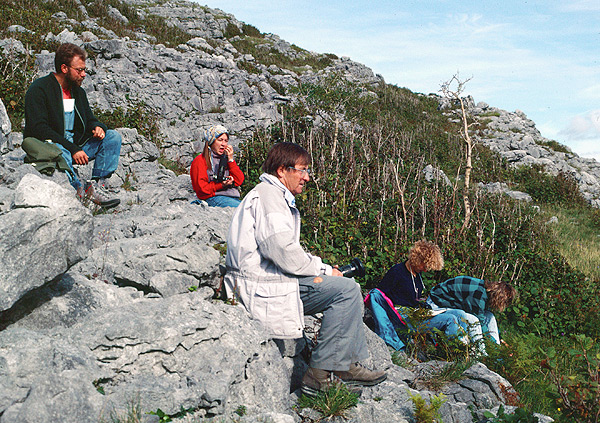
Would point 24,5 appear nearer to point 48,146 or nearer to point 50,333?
point 48,146

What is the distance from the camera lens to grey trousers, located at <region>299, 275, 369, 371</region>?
125 inches

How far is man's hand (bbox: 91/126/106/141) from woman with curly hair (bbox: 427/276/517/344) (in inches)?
189

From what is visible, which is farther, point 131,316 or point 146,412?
point 131,316

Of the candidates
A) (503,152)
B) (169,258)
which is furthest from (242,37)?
(169,258)

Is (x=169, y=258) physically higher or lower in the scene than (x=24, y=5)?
lower

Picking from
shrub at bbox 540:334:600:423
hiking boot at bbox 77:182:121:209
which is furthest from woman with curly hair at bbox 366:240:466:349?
hiking boot at bbox 77:182:121:209

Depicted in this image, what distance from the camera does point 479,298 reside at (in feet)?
18.0

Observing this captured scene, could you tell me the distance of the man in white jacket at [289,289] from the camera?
3.19 metres

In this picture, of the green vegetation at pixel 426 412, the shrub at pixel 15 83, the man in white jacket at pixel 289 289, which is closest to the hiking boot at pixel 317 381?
the man in white jacket at pixel 289 289

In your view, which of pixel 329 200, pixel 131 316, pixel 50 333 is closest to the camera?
pixel 50 333

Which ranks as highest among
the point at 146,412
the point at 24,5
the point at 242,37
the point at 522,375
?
the point at 242,37

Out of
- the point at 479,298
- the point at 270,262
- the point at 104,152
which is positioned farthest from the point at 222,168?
the point at 479,298

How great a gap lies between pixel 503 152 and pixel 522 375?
15.6 meters

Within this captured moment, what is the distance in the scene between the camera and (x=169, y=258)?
3484mm
